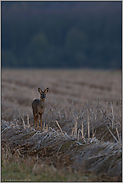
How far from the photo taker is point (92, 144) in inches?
285

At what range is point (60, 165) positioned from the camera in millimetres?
6602

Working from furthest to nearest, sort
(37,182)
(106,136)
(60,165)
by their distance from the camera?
(106,136) < (60,165) < (37,182)

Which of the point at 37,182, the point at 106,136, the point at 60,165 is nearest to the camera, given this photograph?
the point at 37,182

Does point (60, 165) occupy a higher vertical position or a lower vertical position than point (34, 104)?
lower

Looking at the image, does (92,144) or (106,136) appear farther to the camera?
(106,136)

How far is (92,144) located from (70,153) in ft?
2.13

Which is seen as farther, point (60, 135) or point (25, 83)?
point (25, 83)

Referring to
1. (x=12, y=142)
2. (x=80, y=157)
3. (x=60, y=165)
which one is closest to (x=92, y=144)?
(x=80, y=157)

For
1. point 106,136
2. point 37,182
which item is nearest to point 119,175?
point 37,182

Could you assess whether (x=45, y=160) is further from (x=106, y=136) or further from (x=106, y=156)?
(x=106, y=136)

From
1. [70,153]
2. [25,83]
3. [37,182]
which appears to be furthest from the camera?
[25,83]

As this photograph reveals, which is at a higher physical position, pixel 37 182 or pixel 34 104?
pixel 34 104

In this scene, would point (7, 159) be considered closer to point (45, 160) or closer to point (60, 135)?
point (45, 160)

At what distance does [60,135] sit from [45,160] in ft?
4.17
